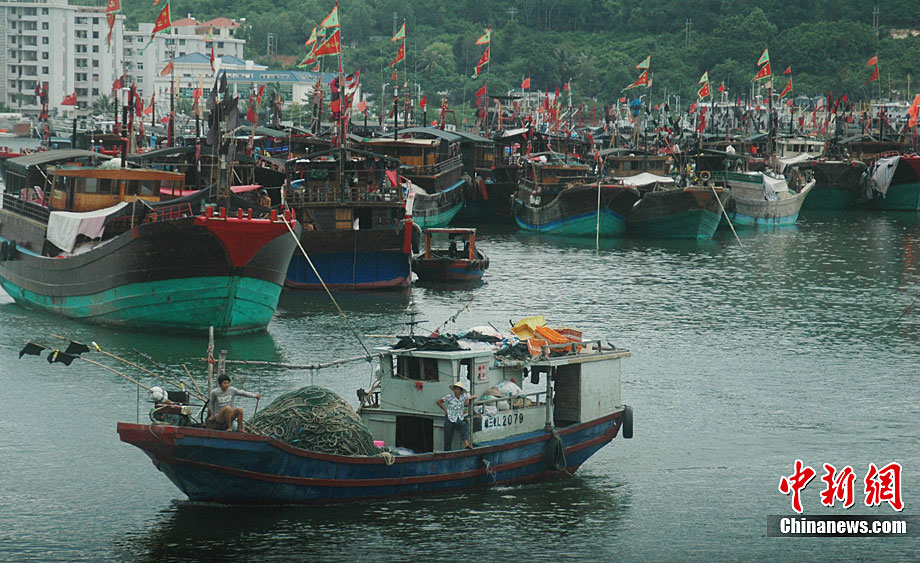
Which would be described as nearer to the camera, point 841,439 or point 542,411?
point 542,411

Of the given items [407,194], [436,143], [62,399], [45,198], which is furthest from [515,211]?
[62,399]

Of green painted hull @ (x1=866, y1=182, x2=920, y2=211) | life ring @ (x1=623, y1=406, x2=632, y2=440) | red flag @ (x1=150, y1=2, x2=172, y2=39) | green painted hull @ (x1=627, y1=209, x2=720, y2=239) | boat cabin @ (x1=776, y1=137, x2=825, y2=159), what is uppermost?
red flag @ (x1=150, y1=2, x2=172, y2=39)

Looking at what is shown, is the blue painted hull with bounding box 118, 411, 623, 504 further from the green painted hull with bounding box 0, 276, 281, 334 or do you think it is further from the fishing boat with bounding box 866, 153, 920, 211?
the fishing boat with bounding box 866, 153, 920, 211

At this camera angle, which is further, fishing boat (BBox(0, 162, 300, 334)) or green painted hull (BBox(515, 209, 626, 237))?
green painted hull (BBox(515, 209, 626, 237))

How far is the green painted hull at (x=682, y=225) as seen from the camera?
257 feet

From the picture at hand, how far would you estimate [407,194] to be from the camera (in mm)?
71375

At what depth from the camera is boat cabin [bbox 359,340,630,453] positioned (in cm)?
2586

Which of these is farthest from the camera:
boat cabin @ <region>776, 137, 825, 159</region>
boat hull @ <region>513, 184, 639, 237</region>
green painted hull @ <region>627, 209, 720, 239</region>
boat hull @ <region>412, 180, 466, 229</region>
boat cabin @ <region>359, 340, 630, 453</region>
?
boat cabin @ <region>776, 137, 825, 159</region>

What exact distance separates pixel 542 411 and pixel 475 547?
4.17 m

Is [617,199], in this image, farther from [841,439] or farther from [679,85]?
[679,85]

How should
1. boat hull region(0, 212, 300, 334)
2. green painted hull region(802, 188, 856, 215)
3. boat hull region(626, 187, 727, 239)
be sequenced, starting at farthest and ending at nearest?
green painted hull region(802, 188, 856, 215)
boat hull region(626, 187, 727, 239)
boat hull region(0, 212, 300, 334)

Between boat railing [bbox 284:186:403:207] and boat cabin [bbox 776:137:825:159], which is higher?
boat cabin [bbox 776:137:825:159]

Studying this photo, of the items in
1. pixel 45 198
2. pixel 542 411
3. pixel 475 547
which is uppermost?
pixel 45 198

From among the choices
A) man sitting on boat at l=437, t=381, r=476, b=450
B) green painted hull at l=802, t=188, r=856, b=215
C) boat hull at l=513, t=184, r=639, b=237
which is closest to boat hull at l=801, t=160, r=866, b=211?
green painted hull at l=802, t=188, r=856, b=215
